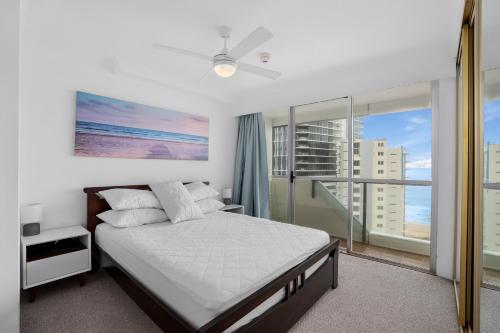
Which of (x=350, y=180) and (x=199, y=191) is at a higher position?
(x=350, y=180)

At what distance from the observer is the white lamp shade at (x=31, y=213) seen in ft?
7.29

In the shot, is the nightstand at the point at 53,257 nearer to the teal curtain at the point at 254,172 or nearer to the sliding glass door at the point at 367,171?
the teal curtain at the point at 254,172

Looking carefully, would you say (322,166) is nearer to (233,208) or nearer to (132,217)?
(233,208)

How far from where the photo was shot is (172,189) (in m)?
2.96

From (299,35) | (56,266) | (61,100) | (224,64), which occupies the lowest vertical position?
(56,266)

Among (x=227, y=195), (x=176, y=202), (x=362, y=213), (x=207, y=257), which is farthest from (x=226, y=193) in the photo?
(x=207, y=257)

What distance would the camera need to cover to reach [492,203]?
1200mm

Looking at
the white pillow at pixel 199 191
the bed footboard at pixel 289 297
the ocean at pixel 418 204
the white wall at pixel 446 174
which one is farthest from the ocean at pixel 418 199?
the white pillow at pixel 199 191

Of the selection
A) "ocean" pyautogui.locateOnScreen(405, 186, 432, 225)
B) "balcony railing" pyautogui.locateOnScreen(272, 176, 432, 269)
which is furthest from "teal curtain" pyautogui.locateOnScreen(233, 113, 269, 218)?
"ocean" pyautogui.locateOnScreen(405, 186, 432, 225)

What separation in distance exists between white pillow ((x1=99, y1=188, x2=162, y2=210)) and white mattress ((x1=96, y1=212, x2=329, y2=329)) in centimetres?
25

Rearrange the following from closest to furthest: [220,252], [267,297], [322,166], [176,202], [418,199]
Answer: [267,297] < [220,252] < [176,202] < [418,199] < [322,166]

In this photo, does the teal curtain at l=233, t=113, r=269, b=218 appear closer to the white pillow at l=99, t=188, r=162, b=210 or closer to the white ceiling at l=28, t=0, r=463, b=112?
the white ceiling at l=28, t=0, r=463, b=112

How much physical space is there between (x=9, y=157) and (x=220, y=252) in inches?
58.8

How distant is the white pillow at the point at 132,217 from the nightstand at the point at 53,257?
25 cm
